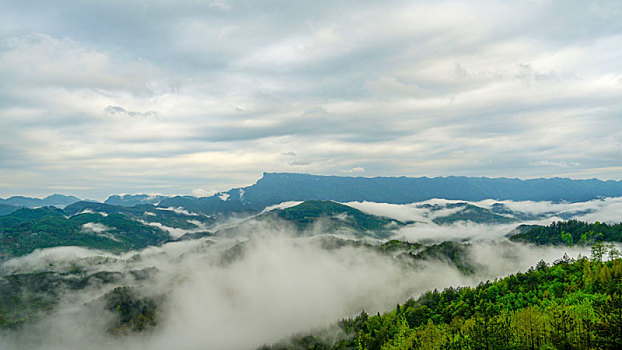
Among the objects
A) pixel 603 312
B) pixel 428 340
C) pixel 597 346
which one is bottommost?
pixel 428 340

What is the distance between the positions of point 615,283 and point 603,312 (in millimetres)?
138404

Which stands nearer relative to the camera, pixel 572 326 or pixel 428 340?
pixel 572 326

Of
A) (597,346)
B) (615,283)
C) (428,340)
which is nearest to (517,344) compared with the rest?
(597,346)

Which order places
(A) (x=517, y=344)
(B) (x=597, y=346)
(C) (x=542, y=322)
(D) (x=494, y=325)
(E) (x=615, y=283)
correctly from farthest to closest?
1. (E) (x=615, y=283)
2. (C) (x=542, y=322)
3. (D) (x=494, y=325)
4. (A) (x=517, y=344)
5. (B) (x=597, y=346)

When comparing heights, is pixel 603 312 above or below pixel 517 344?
above

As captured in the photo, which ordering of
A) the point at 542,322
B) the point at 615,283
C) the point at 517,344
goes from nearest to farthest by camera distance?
the point at 517,344 → the point at 542,322 → the point at 615,283

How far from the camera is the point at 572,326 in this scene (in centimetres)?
11456

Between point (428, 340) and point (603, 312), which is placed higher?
point (603, 312)

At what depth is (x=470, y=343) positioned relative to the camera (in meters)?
114

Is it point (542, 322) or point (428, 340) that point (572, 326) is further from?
point (428, 340)

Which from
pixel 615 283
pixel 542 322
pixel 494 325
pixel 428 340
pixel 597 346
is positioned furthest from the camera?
pixel 615 283

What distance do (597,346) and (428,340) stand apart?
76.7 m

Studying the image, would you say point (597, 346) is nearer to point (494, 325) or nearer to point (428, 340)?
point (494, 325)

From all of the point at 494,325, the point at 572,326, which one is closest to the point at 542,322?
the point at 572,326
